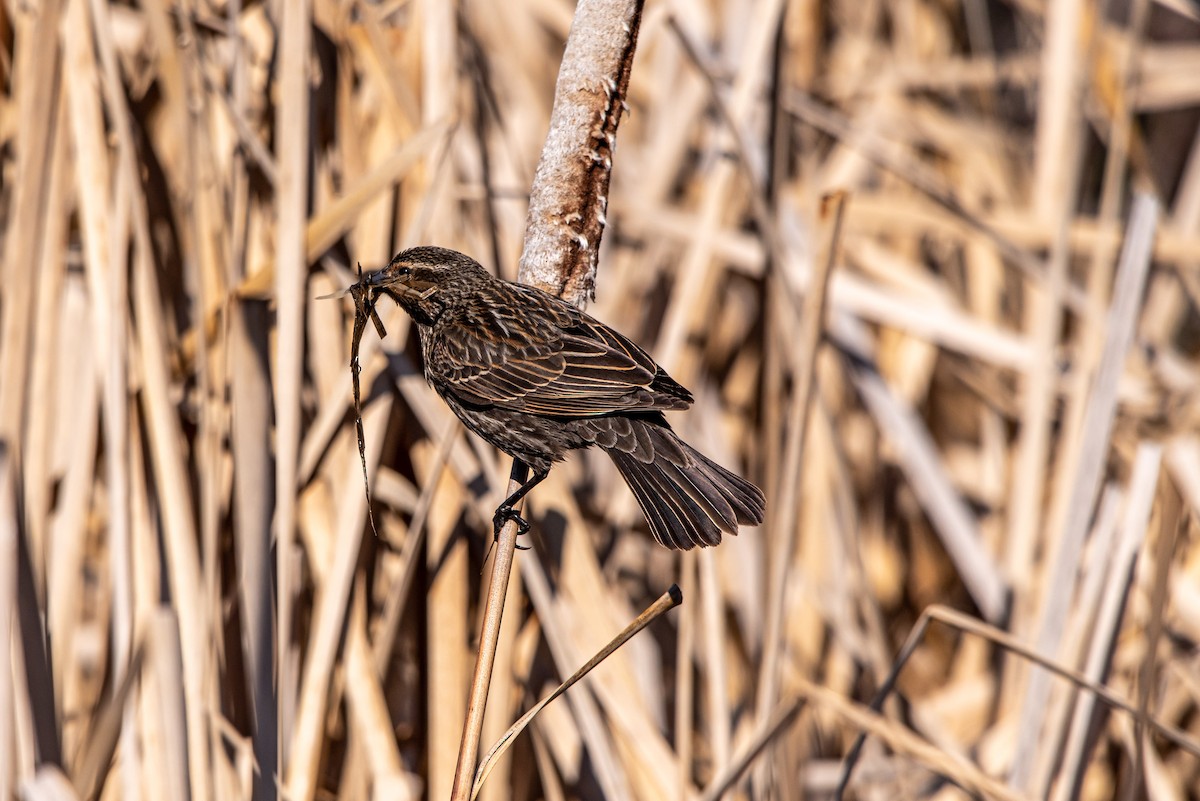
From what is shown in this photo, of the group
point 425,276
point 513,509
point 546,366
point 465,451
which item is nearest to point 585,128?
point 425,276

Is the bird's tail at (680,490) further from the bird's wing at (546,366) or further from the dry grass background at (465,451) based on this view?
the dry grass background at (465,451)

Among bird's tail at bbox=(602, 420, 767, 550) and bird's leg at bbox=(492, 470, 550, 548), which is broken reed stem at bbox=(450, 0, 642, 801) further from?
bird's tail at bbox=(602, 420, 767, 550)

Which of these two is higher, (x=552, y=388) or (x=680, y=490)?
(x=552, y=388)

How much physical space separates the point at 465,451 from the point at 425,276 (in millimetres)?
465

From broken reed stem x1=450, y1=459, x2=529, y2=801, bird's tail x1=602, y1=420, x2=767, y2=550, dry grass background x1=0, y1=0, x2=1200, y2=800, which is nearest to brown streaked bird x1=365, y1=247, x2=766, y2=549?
bird's tail x1=602, y1=420, x2=767, y2=550

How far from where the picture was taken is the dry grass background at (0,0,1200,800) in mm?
2170

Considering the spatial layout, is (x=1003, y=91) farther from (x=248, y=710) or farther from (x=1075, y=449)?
(x=248, y=710)

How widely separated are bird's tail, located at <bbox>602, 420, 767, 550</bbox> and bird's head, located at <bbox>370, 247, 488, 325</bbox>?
43 cm

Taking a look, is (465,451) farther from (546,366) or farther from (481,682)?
(481,682)

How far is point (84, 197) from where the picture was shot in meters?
2.31

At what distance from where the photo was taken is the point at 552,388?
2.28m

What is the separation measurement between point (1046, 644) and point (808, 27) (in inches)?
102

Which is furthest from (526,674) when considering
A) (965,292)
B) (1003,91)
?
(1003,91)

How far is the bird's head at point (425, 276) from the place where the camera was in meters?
2.15
